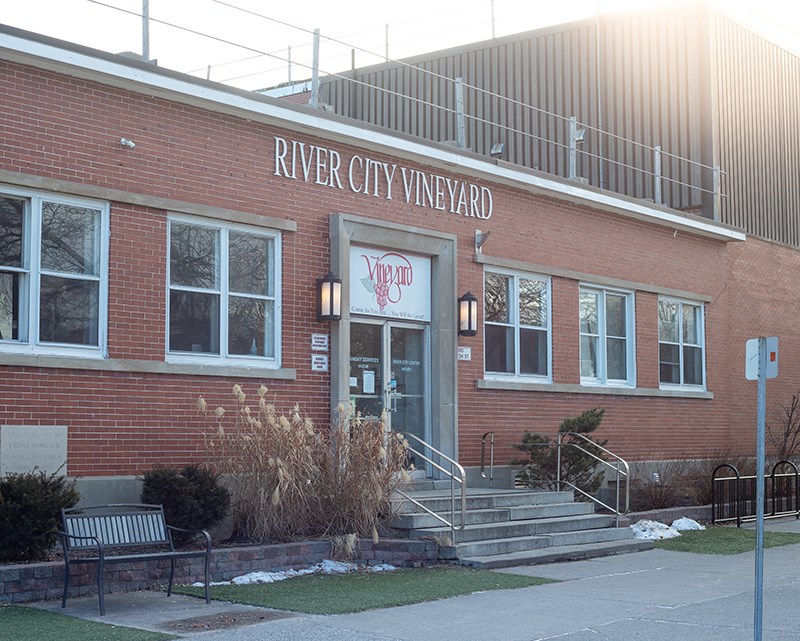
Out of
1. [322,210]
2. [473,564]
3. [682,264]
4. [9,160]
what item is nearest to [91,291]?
[9,160]

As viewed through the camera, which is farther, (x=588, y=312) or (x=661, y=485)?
(x=588, y=312)

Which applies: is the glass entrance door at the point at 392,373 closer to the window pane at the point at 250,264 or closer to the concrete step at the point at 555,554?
the window pane at the point at 250,264

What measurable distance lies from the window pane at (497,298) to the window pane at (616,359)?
2907mm

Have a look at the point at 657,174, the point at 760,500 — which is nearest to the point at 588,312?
the point at 657,174

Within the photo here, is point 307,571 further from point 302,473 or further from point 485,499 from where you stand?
point 485,499

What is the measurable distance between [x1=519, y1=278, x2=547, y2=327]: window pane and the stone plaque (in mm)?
8517

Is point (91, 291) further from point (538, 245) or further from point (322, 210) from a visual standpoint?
point (538, 245)

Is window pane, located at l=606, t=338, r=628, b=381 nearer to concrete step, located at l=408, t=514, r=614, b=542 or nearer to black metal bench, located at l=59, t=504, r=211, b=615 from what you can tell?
concrete step, located at l=408, t=514, r=614, b=542

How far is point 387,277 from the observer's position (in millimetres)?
15820

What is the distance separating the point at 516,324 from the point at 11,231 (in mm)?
8699

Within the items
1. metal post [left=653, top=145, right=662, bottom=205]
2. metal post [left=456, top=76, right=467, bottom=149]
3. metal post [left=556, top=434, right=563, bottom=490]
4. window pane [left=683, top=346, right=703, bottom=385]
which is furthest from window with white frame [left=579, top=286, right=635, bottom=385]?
metal post [left=456, top=76, right=467, bottom=149]

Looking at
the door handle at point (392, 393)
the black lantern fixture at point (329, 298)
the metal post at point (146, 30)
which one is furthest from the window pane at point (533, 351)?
the metal post at point (146, 30)

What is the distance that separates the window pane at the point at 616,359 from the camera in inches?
779

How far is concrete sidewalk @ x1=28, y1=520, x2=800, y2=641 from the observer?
29.0 ft
